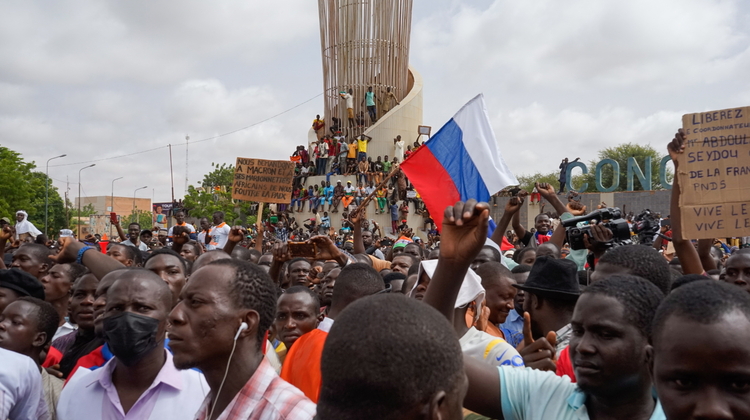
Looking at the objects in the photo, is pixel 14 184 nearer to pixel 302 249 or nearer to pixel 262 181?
pixel 262 181

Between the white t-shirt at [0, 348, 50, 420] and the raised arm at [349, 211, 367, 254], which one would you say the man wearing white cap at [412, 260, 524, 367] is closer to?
the white t-shirt at [0, 348, 50, 420]

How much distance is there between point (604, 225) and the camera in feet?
14.6

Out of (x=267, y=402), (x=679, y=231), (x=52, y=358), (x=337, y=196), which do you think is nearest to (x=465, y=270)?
(x=267, y=402)

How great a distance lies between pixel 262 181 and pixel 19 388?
7.69 m

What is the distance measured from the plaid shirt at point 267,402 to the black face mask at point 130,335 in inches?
35.0

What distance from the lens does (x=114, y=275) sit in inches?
140

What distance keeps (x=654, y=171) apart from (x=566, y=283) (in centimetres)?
5656

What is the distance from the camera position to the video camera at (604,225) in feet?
14.3

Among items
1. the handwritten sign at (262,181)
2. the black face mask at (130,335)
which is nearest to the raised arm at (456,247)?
the black face mask at (130,335)

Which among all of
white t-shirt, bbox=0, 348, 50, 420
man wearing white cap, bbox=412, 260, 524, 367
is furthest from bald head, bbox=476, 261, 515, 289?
white t-shirt, bbox=0, 348, 50, 420

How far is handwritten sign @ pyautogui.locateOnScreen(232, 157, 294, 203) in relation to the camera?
10.2 meters

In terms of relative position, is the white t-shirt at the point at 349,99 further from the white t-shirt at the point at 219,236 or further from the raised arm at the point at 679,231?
the raised arm at the point at 679,231

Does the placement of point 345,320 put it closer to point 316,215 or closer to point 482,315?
point 482,315

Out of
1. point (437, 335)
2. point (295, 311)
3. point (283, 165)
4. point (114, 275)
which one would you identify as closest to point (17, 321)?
point (114, 275)
